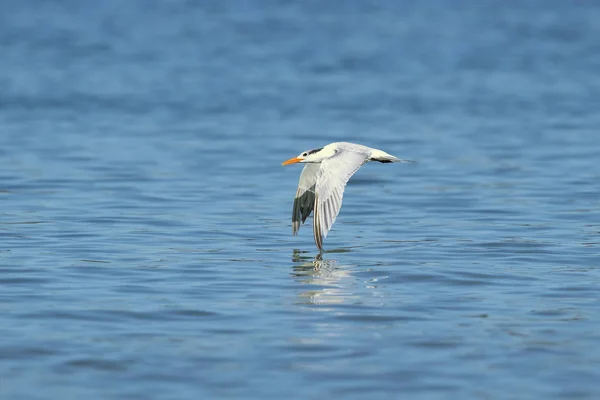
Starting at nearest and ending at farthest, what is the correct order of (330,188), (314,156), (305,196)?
1. (330,188)
2. (314,156)
3. (305,196)

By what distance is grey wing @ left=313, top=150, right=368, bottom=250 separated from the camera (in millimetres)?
12086

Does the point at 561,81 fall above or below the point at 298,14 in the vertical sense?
below

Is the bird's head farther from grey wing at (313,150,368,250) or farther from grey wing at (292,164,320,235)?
grey wing at (313,150,368,250)

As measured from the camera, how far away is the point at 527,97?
28844mm

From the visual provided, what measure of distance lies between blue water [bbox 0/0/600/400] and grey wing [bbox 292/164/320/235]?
0.73ft

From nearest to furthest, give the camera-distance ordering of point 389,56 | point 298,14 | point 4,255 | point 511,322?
point 511,322, point 4,255, point 389,56, point 298,14

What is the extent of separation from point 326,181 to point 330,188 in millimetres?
137

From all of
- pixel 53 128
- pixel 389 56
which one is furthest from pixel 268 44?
pixel 53 128

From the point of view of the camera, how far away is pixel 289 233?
1405cm

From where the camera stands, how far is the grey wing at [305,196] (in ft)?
45.5

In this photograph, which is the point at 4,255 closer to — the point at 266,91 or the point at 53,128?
the point at 53,128

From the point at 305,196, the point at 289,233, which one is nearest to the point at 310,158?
the point at 305,196

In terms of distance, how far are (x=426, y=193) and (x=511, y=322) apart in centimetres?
737

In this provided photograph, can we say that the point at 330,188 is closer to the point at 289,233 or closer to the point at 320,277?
the point at 320,277
